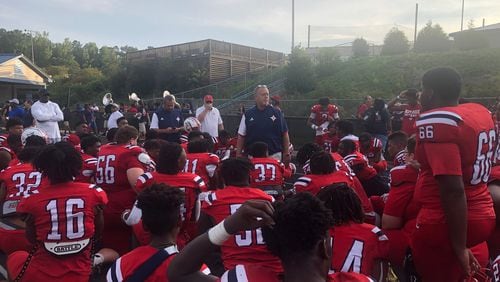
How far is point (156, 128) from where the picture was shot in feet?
30.1

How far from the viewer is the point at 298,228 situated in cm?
182

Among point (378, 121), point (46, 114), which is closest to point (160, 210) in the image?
point (378, 121)

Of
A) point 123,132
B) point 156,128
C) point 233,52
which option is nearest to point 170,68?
point 233,52

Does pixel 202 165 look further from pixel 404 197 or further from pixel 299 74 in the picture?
pixel 299 74

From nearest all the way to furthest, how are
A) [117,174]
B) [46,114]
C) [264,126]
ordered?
[117,174]
[264,126]
[46,114]

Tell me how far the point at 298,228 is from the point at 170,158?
2.90 metres

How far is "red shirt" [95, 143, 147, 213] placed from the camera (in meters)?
5.20

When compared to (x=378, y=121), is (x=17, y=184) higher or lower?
lower

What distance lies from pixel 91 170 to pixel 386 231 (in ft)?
11.5

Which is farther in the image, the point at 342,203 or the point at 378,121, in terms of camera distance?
the point at 378,121

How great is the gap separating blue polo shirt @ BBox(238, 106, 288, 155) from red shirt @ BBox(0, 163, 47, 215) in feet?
10.6

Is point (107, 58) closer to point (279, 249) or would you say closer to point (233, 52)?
point (233, 52)

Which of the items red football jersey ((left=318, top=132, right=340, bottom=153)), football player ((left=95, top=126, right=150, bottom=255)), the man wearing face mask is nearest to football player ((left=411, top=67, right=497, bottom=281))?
football player ((left=95, top=126, right=150, bottom=255))

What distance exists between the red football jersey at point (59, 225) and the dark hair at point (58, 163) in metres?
0.08
